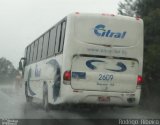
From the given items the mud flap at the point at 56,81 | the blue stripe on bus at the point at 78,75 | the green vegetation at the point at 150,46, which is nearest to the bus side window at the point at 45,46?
the mud flap at the point at 56,81

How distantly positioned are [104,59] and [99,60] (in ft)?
0.50

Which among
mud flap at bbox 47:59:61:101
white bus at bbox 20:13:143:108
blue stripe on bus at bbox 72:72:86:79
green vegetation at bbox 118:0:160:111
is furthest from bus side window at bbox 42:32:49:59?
green vegetation at bbox 118:0:160:111

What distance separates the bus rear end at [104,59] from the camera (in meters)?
14.5

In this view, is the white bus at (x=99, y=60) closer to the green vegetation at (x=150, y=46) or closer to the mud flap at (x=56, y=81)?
the mud flap at (x=56, y=81)

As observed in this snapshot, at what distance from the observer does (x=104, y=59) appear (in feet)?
48.7

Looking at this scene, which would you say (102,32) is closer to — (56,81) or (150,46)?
(56,81)

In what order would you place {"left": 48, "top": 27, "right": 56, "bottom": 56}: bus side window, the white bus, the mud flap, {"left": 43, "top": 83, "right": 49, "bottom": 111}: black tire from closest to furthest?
1. the white bus
2. the mud flap
3. {"left": 48, "top": 27, "right": 56, "bottom": 56}: bus side window
4. {"left": 43, "top": 83, "right": 49, "bottom": 111}: black tire

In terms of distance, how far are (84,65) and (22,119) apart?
2.41 metres

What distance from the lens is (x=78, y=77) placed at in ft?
47.7

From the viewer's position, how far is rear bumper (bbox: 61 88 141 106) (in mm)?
14422

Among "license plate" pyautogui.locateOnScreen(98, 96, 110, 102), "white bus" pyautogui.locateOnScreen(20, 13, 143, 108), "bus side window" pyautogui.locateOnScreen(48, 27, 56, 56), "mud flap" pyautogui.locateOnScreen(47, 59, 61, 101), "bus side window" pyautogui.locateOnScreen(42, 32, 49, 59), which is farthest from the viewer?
"bus side window" pyautogui.locateOnScreen(42, 32, 49, 59)

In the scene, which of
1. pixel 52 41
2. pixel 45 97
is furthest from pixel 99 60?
pixel 45 97

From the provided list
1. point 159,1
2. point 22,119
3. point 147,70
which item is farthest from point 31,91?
point 159,1

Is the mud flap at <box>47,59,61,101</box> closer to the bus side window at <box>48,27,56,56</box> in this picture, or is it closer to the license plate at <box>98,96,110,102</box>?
the bus side window at <box>48,27,56,56</box>
